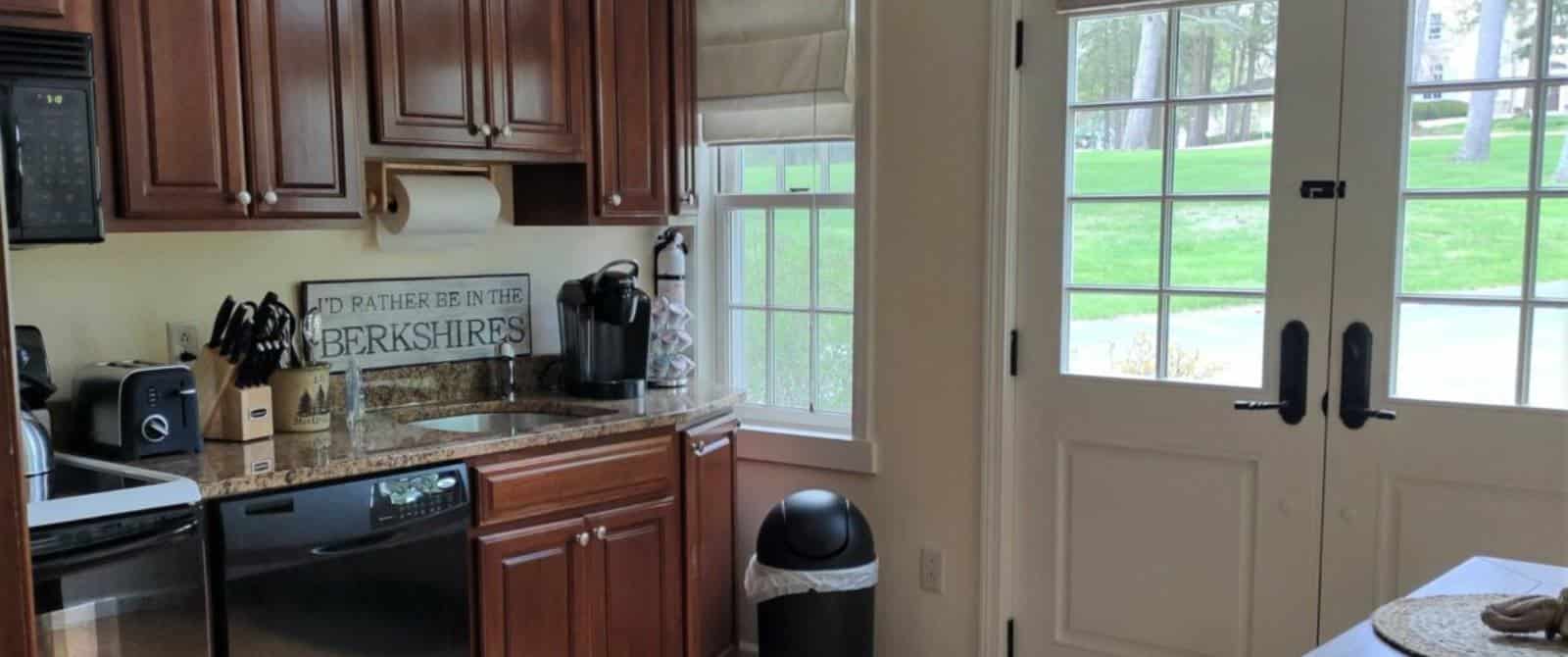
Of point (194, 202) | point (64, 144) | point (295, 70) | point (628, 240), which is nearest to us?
point (64, 144)

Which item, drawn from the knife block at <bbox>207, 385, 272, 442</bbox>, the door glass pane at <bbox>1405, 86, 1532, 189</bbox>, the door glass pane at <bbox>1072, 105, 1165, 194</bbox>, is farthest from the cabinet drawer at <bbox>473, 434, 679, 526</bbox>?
the door glass pane at <bbox>1405, 86, 1532, 189</bbox>

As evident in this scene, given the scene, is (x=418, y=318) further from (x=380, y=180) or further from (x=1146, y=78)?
A: (x=1146, y=78)

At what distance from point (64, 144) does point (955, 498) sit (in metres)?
2.22

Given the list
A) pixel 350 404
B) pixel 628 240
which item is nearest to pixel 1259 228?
pixel 628 240

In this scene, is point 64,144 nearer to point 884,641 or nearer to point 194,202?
point 194,202

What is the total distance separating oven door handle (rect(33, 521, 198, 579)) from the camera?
1874 millimetres

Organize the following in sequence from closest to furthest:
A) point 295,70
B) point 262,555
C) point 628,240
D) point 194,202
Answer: point 262,555 < point 194,202 < point 295,70 < point 628,240

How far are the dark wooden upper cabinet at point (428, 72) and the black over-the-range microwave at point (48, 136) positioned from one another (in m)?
0.69

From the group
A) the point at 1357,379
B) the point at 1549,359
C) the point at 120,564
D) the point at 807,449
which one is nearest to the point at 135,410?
the point at 120,564

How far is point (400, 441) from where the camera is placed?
2586mm

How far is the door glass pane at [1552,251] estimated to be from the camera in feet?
8.14

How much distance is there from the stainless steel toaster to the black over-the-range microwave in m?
0.35

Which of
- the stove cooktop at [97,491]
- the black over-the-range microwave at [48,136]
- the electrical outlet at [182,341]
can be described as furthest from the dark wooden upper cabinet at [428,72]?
the stove cooktop at [97,491]

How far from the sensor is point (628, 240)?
3.68 meters
